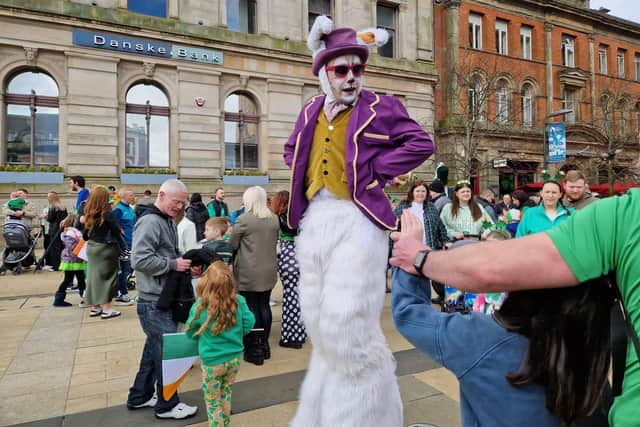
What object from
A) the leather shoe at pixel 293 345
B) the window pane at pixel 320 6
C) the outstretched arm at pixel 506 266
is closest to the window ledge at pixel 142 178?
the window pane at pixel 320 6

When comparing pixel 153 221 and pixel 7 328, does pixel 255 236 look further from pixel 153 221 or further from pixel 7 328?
pixel 7 328

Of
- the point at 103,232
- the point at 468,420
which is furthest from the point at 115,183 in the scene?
the point at 468,420

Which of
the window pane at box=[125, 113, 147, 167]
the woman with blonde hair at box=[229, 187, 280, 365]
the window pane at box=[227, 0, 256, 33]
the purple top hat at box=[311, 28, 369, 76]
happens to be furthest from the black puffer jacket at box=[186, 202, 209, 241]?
the window pane at box=[227, 0, 256, 33]

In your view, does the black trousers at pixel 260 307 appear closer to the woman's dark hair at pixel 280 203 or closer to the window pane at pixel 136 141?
the woman's dark hair at pixel 280 203

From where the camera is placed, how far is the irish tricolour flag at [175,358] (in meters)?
3.05

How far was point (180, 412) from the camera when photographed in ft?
10.9

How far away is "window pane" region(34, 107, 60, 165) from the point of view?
47.2 feet

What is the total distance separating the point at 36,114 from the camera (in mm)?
Answer: 14352

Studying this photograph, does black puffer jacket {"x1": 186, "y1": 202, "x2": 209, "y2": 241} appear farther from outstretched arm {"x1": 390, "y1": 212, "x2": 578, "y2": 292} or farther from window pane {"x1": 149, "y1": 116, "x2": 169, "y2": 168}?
outstretched arm {"x1": 390, "y1": 212, "x2": 578, "y2": 292}

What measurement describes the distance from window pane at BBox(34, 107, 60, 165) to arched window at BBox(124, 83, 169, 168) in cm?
227

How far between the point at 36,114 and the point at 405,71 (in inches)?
614

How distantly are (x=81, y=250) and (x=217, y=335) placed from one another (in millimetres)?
4558

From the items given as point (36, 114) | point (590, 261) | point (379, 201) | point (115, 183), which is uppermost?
point (36, 114)

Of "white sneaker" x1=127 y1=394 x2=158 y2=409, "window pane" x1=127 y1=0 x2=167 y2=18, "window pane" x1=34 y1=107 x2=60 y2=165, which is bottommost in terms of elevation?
"white sneaker" x1=127 y1=394 x2=158 y2=409
